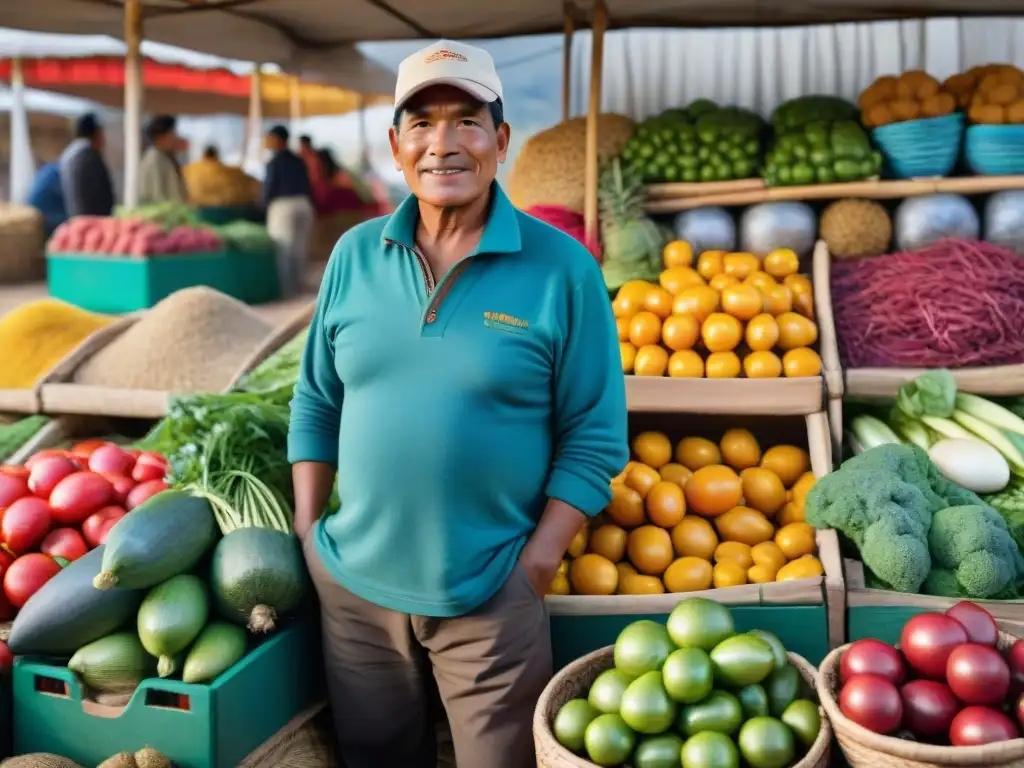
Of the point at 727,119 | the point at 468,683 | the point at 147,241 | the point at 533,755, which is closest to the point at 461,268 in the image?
the point at 468,683

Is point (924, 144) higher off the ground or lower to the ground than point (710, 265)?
higher

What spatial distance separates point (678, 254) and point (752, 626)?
5.52 ft

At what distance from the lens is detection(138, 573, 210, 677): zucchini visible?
2.18m

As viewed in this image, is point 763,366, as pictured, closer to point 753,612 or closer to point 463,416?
point 753,612

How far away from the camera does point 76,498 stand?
2707 mm

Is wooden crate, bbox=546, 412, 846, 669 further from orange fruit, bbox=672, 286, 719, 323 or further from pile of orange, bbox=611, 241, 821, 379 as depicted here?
orange fruit, bbox=672, 286, 719, 323

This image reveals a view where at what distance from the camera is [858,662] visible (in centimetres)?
192

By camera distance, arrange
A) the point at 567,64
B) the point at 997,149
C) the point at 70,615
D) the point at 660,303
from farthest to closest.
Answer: the point at 567,64 → the point at 997,149 → the point at 660,303 → the point at 70,615

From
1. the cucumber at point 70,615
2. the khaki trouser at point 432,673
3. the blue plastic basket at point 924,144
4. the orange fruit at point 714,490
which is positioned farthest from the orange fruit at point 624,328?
the cucumber at point 70,615

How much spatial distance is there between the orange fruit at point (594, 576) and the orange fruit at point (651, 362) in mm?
725

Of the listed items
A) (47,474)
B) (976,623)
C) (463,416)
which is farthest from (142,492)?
(976,623)

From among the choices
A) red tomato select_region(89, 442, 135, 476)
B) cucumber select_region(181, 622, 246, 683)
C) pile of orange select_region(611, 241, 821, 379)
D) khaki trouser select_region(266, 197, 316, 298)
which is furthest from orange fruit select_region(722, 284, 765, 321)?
khaki trouser select_region(266, 197, 316, 298)

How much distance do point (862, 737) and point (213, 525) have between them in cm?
160

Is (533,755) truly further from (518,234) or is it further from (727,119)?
(727,119)
